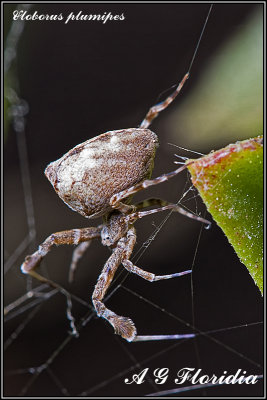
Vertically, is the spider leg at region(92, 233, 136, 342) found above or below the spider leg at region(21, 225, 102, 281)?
below

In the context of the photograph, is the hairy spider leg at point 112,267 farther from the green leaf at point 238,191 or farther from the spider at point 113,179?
the green leaf at point 238,191

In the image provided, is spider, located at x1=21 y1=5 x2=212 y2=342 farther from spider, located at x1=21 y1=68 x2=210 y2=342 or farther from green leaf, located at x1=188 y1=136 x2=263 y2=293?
green leaf, located at x1=188 y1=136 x2=263 y2=293

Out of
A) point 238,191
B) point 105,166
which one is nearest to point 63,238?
point 105,166

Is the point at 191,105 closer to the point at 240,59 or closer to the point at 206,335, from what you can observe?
the point at 240,59

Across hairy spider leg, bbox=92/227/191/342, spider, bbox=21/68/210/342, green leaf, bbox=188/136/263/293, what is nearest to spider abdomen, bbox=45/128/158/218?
spider, bbox=21/68/210/342

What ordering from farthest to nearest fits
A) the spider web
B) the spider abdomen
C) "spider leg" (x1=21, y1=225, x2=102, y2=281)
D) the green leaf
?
the spider web
"spider leg" (x1=21, y1=225, x2=102, y2=281)
the spider abdomen
the green leaf

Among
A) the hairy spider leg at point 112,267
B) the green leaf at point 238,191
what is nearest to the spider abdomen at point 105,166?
the hairy spider leg at point 112,267

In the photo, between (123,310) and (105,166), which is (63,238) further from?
(123,310)

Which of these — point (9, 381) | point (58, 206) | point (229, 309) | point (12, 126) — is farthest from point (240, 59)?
point (9, 381)
